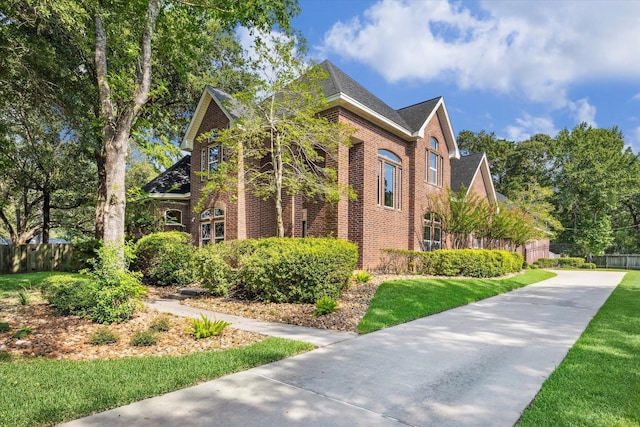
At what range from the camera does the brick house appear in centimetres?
1377

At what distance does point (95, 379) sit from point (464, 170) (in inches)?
958

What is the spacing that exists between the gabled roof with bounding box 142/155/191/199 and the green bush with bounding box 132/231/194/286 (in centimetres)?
671

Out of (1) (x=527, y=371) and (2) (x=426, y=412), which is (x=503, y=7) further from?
(2) (x=426, y=412)

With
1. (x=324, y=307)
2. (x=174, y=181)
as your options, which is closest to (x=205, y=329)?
(x=324, y=307)

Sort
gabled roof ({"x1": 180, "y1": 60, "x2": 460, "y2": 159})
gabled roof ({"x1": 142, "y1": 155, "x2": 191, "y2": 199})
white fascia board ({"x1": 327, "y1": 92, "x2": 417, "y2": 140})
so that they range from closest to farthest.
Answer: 1. white fascia board ({"x1": 327, "y1": 92, "x2": 417, "y2": 140})
2. gabled roof ({"x1": 180, "y1": 60, "x2": 460, "y2": 159})
3. gabled roof ({"x1": 142, "y1": 155, "x2": 191, "y2": 199})

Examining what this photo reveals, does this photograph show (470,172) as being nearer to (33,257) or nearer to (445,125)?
(445,125)

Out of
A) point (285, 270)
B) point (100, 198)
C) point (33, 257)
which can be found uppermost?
point (100, 198)

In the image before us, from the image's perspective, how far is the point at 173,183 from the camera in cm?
2061

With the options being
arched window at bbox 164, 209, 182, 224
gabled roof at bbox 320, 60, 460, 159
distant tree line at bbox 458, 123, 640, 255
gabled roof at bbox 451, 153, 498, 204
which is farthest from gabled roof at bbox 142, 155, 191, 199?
distant tree line at bbox 458, 123, 640, 255

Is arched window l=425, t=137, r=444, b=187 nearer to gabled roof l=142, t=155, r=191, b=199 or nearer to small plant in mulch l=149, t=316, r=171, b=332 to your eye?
gabled roof l=142, t=155, r=191, b=199


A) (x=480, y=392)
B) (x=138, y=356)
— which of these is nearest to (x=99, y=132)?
(x=138, y=356)

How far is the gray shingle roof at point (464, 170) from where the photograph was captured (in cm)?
2328

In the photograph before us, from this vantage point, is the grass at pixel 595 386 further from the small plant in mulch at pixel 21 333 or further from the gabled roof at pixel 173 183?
the gabled roof at pixel 173 183

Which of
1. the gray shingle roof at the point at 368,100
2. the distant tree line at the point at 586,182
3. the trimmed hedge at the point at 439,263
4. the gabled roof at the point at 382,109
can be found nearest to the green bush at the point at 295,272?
the trimmed hedge at the point at 439,263
